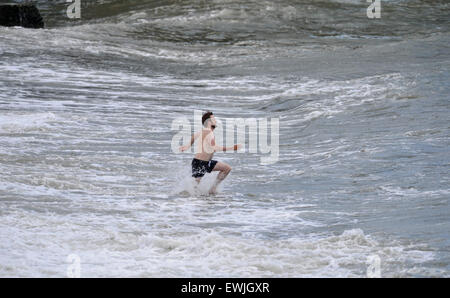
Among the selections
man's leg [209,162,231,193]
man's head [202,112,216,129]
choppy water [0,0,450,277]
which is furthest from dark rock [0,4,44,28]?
man's leg [209,162,231,193]

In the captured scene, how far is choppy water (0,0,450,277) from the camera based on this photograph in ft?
24.2

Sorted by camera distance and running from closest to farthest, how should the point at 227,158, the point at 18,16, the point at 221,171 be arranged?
1. the point at 221,171
2. the point at 227,158
3. the point at 18,16

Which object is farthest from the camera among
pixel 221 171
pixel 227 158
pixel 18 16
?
pixel 18 16

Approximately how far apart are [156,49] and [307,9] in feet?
28.1

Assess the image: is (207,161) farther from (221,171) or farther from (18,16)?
(18,16)

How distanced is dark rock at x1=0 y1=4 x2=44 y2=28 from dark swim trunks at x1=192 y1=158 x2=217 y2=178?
58.1 ft

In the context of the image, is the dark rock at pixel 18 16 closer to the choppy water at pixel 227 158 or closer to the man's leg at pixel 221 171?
the choppy water at pixel 227 158

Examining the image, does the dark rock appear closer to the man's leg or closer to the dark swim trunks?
the dark swim trunks

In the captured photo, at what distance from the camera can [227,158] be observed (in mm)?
11992

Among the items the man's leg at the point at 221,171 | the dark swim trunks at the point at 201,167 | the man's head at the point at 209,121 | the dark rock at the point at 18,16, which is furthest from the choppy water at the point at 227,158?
the dark rock at the point at 18,16

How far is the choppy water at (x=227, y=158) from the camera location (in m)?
7.38

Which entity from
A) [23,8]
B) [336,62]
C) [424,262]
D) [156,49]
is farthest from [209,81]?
→ [424,262]

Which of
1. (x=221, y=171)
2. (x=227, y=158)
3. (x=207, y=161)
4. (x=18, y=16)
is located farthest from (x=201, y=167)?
(x=18, y=16)

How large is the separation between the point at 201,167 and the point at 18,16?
17.9 m
